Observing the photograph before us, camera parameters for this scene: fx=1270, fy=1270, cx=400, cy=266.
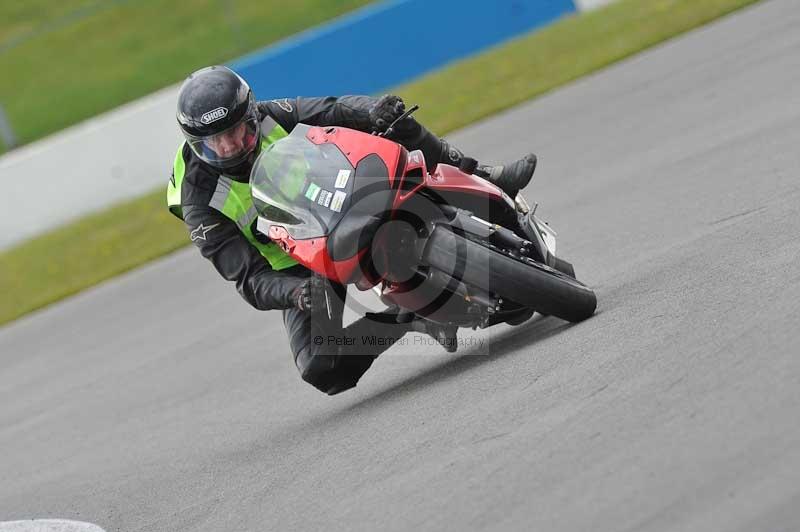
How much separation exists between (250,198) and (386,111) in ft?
2.70

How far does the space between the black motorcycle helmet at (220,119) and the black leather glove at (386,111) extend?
0.59 meters

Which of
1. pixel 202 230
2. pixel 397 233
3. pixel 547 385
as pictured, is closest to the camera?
pixel 547 385

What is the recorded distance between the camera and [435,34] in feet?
56.6

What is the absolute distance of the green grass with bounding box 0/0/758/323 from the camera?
13984mm

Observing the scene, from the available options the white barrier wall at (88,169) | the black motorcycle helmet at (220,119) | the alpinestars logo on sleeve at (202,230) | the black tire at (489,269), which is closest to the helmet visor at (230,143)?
the black motorcycle helmet at (220,119)

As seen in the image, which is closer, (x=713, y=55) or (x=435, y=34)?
(x=713, y=55)

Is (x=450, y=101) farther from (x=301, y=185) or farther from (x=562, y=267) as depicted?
(x=301, y=185)

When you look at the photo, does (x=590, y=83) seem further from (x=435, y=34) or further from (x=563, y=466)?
(x=563, y=466)

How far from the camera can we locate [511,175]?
676 cm

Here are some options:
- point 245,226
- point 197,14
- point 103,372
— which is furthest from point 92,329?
point 197,14

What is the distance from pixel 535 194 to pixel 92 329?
4105mm

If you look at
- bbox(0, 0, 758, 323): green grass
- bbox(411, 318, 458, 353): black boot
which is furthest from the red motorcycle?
→ bbox(0, 0, 758, 323): green grass

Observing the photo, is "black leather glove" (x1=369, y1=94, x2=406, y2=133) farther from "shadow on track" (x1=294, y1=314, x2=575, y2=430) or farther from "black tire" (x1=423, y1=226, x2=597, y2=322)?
"shadow on track" (x1=294, y1=314, x2=575, y2=430)

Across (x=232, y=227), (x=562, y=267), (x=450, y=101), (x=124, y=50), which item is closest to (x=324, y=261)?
(x=232, y=227)
